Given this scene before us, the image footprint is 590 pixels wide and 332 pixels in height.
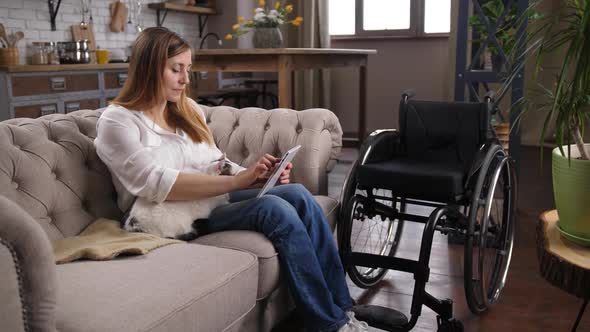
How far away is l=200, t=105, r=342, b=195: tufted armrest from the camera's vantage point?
216 cm

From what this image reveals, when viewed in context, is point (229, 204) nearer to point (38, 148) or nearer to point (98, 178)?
point (98, 178)

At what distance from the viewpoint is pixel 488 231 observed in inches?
88.3

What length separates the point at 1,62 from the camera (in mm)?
3750

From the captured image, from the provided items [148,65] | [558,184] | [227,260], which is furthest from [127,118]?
[558,184]

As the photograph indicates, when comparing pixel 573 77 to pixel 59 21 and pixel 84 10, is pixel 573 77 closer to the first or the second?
pixel 59 21

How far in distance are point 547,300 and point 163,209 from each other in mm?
1432

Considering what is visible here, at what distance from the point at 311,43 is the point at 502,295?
4.06m

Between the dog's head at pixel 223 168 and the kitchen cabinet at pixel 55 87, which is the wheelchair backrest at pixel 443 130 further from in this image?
the kitchen cabinet at pixel 55 87

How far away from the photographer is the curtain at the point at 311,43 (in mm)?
5879

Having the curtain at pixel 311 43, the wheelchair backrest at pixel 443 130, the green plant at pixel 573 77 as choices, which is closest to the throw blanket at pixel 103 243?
the green plant at pixel 573 77

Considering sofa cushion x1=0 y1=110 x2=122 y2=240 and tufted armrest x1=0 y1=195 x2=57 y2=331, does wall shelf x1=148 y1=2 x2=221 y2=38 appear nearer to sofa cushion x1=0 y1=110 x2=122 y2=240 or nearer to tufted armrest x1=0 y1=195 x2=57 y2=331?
sofa cushion x1=0 y1=110 x2=122 y2=240

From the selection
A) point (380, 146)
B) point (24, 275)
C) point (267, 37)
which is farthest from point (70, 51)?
point (24, 275)

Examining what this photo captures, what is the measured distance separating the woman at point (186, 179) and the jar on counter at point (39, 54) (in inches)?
102

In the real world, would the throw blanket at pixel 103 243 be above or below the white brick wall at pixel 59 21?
below
